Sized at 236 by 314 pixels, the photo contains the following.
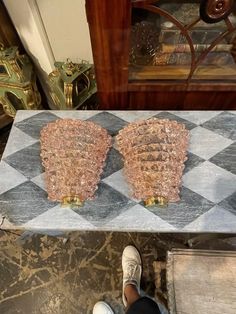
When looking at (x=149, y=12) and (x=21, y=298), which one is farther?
(x=21, y=298)

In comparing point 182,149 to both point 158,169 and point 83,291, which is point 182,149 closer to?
point 158,169

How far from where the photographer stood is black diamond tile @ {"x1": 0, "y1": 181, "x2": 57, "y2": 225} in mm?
912

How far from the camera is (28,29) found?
4.39 ft

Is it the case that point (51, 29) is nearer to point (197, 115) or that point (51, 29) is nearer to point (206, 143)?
point (197, 115)

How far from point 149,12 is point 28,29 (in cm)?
71

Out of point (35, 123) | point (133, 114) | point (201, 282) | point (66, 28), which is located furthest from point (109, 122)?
point (201, 282)

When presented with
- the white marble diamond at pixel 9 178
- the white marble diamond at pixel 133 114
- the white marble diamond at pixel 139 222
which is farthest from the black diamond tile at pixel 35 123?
the white marble diamond at pixel 139 222

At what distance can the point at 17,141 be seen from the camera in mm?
1113

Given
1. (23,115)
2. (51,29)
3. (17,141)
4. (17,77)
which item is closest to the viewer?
(17,141)

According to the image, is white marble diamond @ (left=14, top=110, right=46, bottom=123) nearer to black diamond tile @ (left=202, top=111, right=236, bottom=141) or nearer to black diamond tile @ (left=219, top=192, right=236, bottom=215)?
black diamond tile @ (left=202, top=111, right=236, bottom=141)

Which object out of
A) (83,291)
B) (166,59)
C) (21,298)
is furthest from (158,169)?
(21,298)

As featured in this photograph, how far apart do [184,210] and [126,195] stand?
0.21 metres

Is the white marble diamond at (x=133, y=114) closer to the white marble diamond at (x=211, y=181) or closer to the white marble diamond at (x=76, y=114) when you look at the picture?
the white marble diamond at (x=76, y=114)

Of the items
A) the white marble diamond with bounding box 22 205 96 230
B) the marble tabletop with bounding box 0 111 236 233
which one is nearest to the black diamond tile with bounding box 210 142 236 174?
the marble tabletop with bounding box 0 111 236 233
